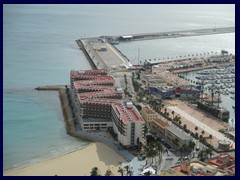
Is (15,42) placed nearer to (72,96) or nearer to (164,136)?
(72,96)

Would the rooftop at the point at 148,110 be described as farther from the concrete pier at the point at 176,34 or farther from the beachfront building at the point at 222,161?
the concrete pier at the point at 176,34

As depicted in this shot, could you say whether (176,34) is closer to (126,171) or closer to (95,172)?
(126,171)

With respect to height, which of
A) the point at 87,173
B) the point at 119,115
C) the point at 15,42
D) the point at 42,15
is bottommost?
the point at 87,173

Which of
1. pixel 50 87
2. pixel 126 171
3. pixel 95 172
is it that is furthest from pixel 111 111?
pixel 50 87

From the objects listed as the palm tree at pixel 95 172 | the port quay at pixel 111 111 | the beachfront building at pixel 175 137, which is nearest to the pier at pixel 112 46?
the port quay at pixel 111 111

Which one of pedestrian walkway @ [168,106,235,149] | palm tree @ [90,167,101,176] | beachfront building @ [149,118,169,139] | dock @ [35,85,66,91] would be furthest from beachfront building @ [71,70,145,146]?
pedestrian walkway @ [168,106,235,149]

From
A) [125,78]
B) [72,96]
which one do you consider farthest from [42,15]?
[72,96]

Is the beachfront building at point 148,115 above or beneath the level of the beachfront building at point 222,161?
above
